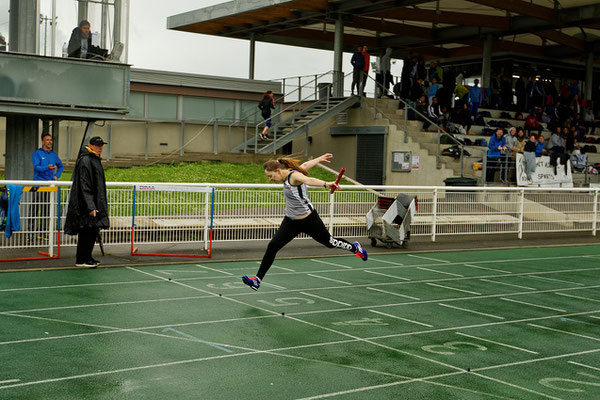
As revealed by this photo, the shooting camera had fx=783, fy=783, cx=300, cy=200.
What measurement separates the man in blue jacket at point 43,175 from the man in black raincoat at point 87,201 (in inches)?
48.2

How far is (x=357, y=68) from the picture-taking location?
31.5 metres

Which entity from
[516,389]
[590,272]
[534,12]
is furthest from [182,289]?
[534,12]

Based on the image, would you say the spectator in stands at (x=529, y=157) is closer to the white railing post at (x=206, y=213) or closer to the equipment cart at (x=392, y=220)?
the equipment cart at (x=392, y=220)

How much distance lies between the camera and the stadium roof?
31625 mm

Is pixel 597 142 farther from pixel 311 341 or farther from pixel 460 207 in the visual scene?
pixel 311 341

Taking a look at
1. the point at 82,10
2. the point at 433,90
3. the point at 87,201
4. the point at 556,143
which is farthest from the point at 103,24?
the point at 556,143

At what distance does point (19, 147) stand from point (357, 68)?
Answer: 17.8m

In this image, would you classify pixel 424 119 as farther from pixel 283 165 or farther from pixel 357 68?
pixel 283 165

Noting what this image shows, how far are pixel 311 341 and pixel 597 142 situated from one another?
28.8 meters

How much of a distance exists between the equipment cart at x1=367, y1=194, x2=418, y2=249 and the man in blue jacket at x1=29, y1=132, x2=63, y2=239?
6.53m

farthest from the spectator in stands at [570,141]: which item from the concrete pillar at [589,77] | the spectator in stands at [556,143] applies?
the concrete pillar at [589,77]

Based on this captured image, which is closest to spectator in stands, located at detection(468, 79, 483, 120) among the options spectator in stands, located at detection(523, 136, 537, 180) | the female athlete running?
spectator in stands, located at detection(523, 136, 537, 180)

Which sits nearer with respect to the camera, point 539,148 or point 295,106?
point 539,148

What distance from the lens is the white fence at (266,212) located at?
13930 mm
